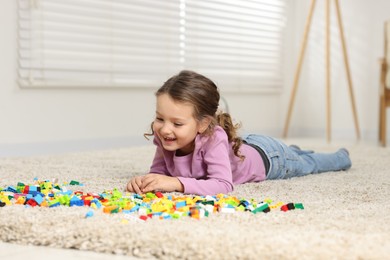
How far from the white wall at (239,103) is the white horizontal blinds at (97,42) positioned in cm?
7

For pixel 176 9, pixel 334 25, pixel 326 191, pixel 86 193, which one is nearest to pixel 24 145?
pixel 176 9

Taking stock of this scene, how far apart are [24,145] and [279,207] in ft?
6.57

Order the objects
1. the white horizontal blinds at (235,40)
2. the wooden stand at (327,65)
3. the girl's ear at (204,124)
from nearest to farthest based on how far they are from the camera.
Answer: the girl's ear at (204,124), the white horizontal blinds at (235,40), the wooden stand at (327,65)

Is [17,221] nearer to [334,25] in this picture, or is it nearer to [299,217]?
[299,217]

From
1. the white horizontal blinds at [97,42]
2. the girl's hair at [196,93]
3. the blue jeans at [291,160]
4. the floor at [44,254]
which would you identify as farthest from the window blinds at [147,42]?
the floor at [44,254]

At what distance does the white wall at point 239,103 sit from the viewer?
3.19m

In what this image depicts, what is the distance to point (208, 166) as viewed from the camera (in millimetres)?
1815

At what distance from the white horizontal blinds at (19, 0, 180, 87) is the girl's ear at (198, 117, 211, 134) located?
1617 mm

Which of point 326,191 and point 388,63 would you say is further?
point 388,63

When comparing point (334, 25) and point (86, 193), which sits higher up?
point (334, 25)

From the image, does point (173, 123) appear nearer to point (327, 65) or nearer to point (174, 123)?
point (174, 123)

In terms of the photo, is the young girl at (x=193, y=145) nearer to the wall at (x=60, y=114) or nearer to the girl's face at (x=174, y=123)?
the girl's face at (x=174, y=123)

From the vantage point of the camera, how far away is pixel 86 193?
173cm

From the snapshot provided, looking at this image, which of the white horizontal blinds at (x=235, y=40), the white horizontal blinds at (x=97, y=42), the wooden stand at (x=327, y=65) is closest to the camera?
the white horizontal blinds at (x=97, y=42)
